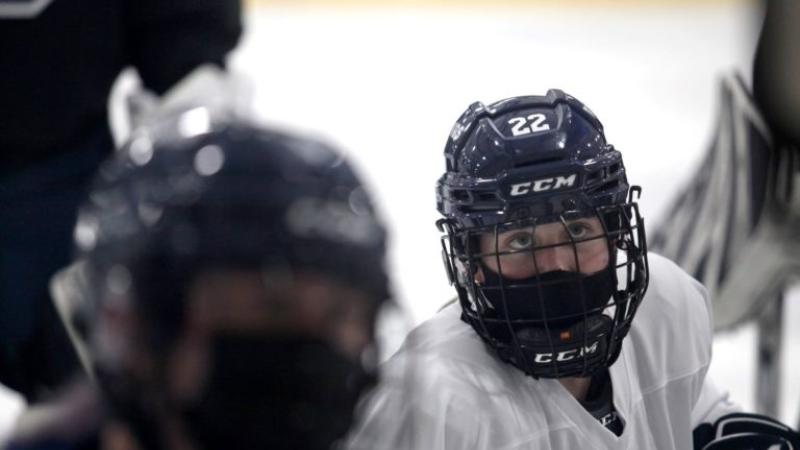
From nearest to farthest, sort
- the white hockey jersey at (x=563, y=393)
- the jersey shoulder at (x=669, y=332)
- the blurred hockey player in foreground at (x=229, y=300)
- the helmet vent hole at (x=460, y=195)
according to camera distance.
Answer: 1. the blurred hockey player in foreground at (x=229, y=300)
2. the white hockey jersey at (x=563, y=393)
3. the helmet vent hole at (x=460, y=195)
4. the jersey shoulder at (x=669, y=332)

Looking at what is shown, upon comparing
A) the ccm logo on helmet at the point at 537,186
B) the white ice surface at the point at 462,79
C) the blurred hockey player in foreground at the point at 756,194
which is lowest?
the white ice surface at the point at 462,79

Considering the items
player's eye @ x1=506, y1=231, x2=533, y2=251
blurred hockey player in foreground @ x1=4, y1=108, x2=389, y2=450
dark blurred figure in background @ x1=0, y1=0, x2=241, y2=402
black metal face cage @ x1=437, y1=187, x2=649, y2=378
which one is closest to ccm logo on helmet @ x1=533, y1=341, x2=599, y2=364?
black metal face cage @ x1=437, y1=187, x2=649, y2=378

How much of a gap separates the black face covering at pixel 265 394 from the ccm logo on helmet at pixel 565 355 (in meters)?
0.56

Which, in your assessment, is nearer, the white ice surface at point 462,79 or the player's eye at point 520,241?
the player's eye at point 520,241

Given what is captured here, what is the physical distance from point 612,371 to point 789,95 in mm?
1122

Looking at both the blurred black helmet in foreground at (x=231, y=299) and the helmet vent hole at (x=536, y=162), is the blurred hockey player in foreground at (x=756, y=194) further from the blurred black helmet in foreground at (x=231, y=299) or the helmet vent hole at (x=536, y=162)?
the blurred black helmet in foreground at (x=231, y=299)

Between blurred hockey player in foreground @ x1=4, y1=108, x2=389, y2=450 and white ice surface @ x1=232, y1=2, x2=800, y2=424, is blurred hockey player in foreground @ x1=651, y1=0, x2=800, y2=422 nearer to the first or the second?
white ice surface @ x1=232, y1=2, x2=800, y2=424

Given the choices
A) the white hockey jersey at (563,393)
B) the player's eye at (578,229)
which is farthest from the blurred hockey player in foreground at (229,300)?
the player's eye at (578,229)

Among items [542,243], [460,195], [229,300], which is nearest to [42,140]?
[460,195]

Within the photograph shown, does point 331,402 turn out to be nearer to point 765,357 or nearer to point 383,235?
point 383,235

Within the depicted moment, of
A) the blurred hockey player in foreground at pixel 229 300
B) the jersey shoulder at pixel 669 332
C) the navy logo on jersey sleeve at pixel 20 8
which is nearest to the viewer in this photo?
the blurred hockey player in foreground at pixel 229 300

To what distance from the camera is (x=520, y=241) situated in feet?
5.07

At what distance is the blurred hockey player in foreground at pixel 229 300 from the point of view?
96 centimetres

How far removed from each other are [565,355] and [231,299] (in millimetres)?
630
